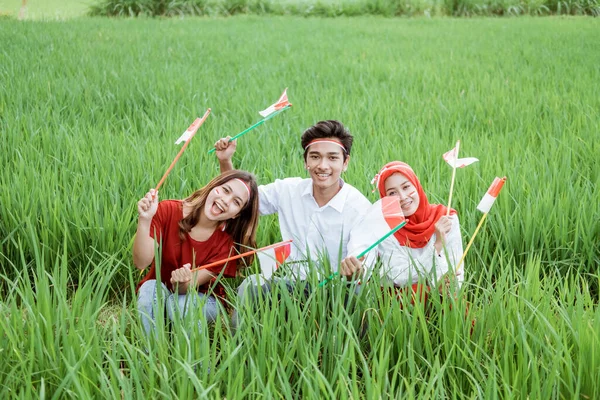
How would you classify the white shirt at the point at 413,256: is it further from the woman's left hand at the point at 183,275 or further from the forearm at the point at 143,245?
the forearm at the point at 143,245

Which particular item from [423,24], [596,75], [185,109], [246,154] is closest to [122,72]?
[185,109]

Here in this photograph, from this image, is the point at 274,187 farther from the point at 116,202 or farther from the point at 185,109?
the point at 185,109

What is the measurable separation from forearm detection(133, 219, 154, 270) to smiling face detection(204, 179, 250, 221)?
184 millimetres

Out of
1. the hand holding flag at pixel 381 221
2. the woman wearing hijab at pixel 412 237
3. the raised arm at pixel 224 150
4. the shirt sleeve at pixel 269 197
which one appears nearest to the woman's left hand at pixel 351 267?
the hand holding flag at pixel 381 221

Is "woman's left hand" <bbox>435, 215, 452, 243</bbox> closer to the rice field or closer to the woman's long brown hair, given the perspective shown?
the rice field

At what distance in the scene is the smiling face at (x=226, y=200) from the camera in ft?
6.22

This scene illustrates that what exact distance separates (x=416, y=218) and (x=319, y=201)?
0.97 ft

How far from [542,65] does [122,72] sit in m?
3.52

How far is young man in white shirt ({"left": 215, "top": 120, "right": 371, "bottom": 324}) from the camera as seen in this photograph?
189 cm

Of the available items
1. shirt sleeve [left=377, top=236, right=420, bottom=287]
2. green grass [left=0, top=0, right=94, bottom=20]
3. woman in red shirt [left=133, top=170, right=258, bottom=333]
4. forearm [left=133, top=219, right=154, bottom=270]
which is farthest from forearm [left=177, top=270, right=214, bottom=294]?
green grass [left=0, top=0, right=94, bottom=20]

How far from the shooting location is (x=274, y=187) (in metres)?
2.08

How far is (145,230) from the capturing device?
179 centimetres

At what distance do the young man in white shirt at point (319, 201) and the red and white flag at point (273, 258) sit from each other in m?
0.12

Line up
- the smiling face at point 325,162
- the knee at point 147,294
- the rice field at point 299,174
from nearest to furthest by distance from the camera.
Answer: the rice field at point 299,174
the knee at point 147,294
the smiling face at point 325,162
